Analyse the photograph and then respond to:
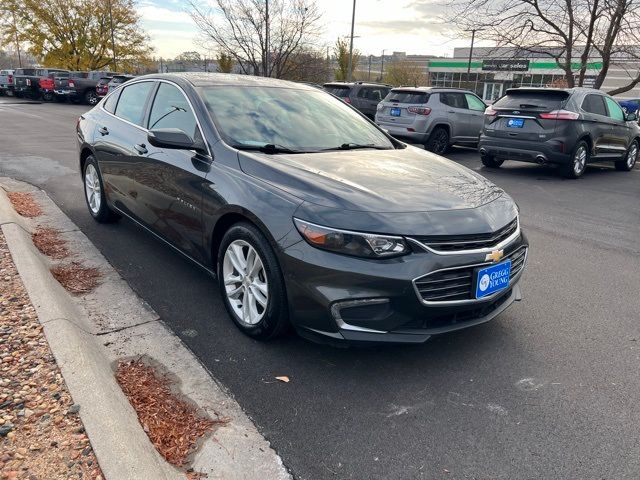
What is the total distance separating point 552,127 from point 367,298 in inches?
323

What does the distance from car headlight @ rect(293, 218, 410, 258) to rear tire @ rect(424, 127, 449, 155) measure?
1037 cm

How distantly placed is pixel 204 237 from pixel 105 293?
1022 mm

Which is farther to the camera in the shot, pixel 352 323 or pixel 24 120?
pixel 24 120

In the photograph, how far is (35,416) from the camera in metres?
2.23

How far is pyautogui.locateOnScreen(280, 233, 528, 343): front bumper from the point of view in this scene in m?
2.65

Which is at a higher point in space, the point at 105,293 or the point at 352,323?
the point at 352,323

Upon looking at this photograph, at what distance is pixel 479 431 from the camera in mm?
2512

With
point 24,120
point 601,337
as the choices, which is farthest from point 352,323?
point 24,120

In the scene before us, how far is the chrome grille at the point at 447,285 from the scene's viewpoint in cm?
268

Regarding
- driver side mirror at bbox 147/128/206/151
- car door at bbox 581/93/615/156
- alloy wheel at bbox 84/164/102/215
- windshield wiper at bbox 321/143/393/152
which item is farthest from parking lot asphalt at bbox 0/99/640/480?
car door at bbox 581/93/615/156

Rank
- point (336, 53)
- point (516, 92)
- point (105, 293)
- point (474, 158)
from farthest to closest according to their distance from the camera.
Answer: point (336, 53), point (474, 158), point (516, 92), point (105, 293)

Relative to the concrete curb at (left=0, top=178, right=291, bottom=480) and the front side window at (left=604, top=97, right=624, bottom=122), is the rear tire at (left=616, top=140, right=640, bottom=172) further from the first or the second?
the concrete curb at (left=0, top=178, right=291, bottom=480)

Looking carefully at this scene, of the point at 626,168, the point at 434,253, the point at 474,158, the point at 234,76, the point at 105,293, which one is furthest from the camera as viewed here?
the point at 474,158

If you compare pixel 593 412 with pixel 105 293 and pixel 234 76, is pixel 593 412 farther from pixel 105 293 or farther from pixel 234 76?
pixel 234 76
